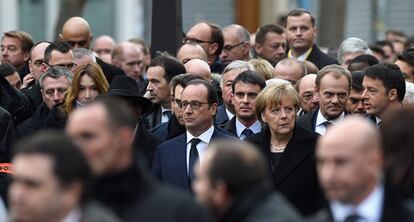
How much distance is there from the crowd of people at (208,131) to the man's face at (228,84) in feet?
0.07

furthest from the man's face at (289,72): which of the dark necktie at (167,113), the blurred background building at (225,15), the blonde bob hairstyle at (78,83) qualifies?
the blurred background building at (225,15)

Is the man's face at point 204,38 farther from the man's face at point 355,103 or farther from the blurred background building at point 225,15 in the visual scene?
the blurred background building at point 225,15

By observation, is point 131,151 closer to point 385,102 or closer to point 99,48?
point 385,102

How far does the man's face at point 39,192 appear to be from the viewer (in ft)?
26.0

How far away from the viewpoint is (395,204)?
8.41 m

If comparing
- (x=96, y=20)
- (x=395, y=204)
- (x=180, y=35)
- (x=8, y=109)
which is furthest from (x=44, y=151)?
(x=96, y=20)

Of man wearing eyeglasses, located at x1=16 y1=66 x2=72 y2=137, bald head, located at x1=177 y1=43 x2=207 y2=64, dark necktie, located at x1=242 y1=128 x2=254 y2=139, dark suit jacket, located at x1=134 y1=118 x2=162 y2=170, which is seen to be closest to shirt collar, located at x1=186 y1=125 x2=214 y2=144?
dark suit jacket, located at x1=134 y1=118 x2=162 y2=170

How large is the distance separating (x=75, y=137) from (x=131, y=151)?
0.31 meters

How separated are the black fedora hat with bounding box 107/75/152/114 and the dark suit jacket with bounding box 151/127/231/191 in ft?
2.28

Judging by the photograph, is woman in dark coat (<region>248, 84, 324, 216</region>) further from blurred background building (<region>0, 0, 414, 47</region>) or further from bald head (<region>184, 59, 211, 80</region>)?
blurred background building (<region>0, 0, 414, 47</region>)

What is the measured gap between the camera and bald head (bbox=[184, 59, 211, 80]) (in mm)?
15377

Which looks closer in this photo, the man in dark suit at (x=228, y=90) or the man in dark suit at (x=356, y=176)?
the man in dark suit at (x=356, y=176)

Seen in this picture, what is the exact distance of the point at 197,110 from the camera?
13.2 m

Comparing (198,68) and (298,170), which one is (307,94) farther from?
(298,170)
